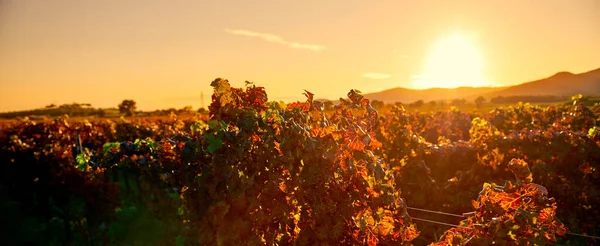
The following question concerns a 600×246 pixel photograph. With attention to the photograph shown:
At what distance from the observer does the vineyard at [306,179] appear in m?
3.32

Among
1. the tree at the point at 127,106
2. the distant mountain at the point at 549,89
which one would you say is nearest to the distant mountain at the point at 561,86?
the distant mountain at the point at 549,89

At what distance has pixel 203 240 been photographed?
10.8 feet

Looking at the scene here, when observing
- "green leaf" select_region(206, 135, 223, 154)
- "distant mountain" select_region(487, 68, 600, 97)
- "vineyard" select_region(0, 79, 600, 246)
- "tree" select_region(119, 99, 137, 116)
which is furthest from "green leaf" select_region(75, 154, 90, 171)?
"distant mountain" select_region(487, 68, 600, 97)

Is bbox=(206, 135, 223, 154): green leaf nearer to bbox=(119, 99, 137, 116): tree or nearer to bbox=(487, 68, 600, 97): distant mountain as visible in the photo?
bbox=(119, 99, 137, 116): tree

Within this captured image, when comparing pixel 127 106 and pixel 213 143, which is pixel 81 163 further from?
pixel 127 106

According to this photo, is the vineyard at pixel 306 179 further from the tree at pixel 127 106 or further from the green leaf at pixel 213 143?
the tree at pixel 127 106

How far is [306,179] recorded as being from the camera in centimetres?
335

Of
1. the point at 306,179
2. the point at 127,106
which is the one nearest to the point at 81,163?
the point at 306,179

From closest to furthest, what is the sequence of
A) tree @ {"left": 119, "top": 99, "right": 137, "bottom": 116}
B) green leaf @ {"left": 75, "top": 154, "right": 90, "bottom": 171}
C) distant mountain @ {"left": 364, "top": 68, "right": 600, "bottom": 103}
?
1. green leaf @ {"left": 75, "top": 154, "right": 90, "bottom": 171}
2. tree @ {"left": 119, "top": 99, "right": 137, "bottom": 116}
3. distant mountain @ {"left": 364, "top": 68, "right": 600, "bottom": 103}

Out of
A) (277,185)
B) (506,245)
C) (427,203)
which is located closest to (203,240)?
(277,185)

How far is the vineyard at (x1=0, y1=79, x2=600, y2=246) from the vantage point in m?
3.32

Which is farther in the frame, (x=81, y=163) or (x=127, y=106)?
(x=127, y=106)

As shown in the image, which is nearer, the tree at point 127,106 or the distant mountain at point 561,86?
the tree at point 127,106

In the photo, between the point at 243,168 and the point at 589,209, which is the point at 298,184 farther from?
the point at 589,209
